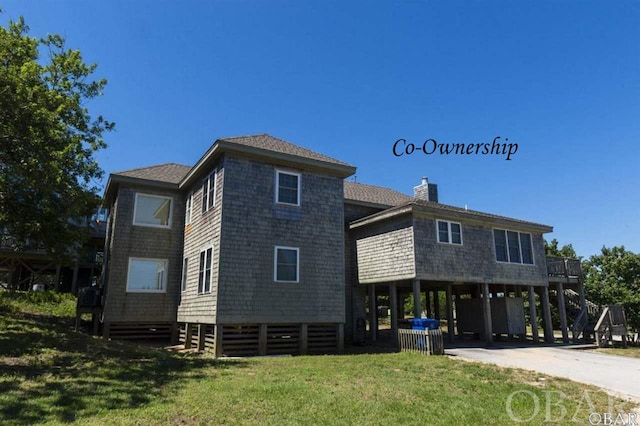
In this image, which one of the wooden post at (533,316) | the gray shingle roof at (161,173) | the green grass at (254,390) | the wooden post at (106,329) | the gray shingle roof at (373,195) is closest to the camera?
the green grass at (254,390)

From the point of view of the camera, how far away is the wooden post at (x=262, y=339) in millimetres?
12938

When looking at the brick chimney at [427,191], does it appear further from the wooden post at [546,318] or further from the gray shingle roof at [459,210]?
the wooden post at [546,318]

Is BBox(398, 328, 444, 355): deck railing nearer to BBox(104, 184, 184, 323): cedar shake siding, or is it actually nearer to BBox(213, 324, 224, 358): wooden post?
BBox(213, 324, 224, 358): wooden post

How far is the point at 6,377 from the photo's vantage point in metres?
7.47

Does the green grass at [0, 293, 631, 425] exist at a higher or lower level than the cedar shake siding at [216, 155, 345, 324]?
lower

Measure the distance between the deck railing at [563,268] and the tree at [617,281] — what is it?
231 inches

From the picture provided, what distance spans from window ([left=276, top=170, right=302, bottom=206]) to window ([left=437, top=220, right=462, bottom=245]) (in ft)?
19.4

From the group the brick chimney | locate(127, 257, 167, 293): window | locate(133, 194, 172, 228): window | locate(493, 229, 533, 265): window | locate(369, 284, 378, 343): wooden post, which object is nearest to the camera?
locate(127, 257, 167, 293): window

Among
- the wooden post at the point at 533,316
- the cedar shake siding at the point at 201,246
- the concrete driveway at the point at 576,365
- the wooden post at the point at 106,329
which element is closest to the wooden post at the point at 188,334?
the cedar shake siding at the point at 201,246

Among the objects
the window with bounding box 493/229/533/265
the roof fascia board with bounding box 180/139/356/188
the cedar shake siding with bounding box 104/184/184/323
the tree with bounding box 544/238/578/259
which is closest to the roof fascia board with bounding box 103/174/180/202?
the cedar shake siding with bounding box 104/184/184/323

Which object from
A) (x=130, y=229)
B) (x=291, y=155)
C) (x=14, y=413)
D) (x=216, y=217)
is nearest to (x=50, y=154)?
(x=130, y=229)

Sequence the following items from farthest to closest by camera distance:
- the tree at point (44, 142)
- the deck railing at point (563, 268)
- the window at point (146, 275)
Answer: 1. the deck railing at point (563, 268)
2. the window at point (146, 275)
3. the tree at point (44, 142)

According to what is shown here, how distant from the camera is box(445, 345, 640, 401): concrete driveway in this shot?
902cm

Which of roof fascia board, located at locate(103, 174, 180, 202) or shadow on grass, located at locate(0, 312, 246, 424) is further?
roof fascia board, located at locate(103, 174, 180, 202)
